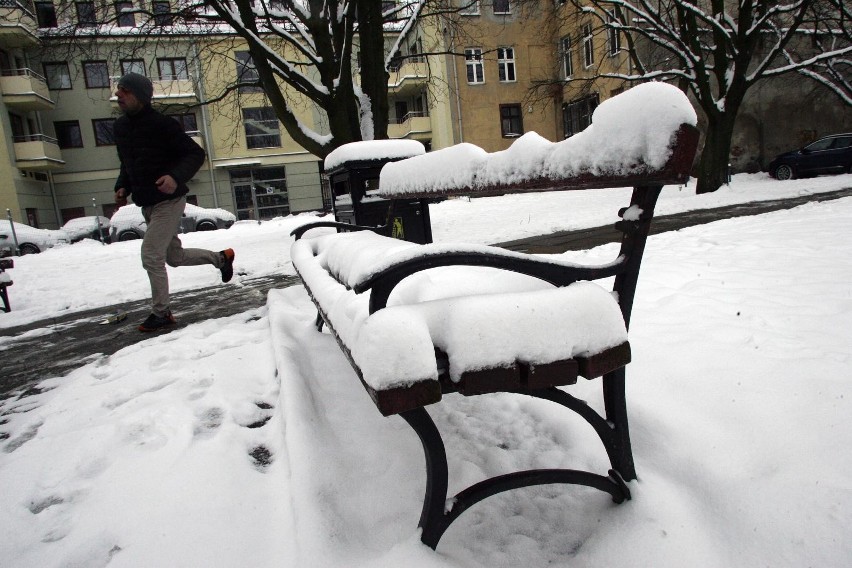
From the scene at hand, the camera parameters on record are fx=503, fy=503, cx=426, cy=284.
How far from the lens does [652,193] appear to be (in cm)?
129

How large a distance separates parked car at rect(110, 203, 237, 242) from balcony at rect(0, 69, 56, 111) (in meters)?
11.0

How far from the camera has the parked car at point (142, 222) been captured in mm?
17578

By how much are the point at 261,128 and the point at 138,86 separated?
26906 mm

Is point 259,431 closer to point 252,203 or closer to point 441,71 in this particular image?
point 441,71

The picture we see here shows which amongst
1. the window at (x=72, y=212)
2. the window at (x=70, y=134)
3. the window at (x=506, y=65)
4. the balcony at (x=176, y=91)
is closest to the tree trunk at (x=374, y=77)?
the window at (x=506, y=65)

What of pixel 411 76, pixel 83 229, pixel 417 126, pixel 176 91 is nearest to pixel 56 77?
pixel 176 91

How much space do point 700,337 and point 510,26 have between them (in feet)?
94.6

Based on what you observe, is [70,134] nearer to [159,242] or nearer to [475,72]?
[475,72]

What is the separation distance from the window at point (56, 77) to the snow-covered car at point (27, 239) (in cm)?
1335

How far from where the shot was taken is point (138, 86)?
11.7 feet

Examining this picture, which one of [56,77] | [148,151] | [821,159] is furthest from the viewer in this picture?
[56,77]

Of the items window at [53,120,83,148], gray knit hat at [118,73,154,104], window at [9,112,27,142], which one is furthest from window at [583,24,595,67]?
window at [9,112,27,142]

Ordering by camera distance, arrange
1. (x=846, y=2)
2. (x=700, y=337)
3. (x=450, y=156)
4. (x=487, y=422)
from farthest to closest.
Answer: (x=846, y=2), (x=700, y=337), (x=450, y=156), (x=487, y=422)

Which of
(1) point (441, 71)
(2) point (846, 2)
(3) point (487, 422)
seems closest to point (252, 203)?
(1) point (441, 71)
